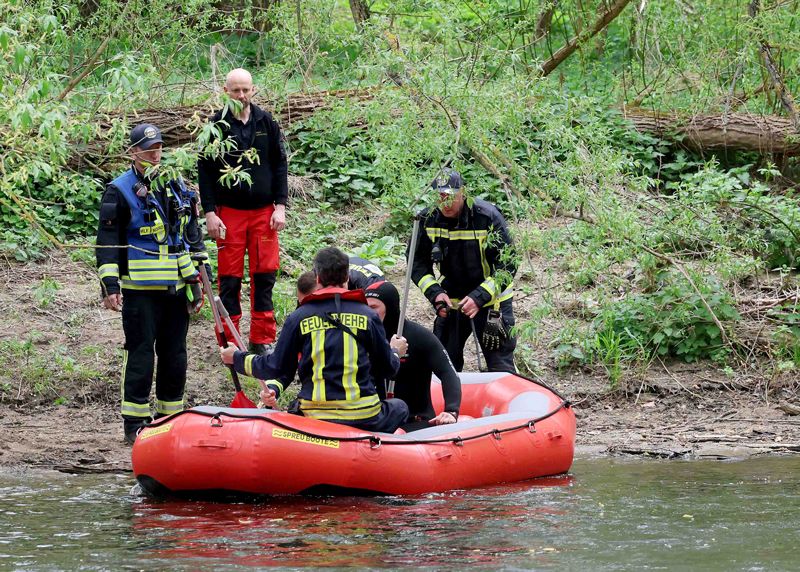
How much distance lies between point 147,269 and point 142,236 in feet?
0.66

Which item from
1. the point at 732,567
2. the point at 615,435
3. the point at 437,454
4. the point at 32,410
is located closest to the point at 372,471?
the point at 437,454

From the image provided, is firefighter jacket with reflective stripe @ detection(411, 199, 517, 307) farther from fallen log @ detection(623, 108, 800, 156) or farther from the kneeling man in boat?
fallen log @ detection(623, 108, 800, 156)

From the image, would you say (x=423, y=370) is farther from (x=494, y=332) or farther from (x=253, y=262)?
(x=253, y=262)

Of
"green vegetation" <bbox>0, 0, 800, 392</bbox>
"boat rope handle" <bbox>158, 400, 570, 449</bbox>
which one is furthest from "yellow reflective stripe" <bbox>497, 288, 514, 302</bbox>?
"boat rope handle" <bbox>158, 400, 570, 449</bbox>

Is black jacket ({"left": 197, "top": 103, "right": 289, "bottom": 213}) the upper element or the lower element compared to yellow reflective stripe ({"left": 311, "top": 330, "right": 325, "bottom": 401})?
upper

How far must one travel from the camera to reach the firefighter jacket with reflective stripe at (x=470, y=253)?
24.4ft

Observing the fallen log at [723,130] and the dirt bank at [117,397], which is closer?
the dirt bank at [117,397]

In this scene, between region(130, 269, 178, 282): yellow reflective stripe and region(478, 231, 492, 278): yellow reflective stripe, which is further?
region(478, 231, 492, 278): yellow reflective stripe

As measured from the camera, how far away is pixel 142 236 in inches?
272

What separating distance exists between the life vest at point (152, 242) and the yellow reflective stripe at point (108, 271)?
99 millimetres

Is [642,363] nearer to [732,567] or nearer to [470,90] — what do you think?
[470,90]

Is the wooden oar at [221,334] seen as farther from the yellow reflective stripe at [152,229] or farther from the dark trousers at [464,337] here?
the dark trousers at [464,337]

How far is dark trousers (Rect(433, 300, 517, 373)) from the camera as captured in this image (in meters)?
7.62

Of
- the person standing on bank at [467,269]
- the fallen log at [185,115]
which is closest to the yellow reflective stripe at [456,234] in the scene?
the person standing on bank at [467,269]
